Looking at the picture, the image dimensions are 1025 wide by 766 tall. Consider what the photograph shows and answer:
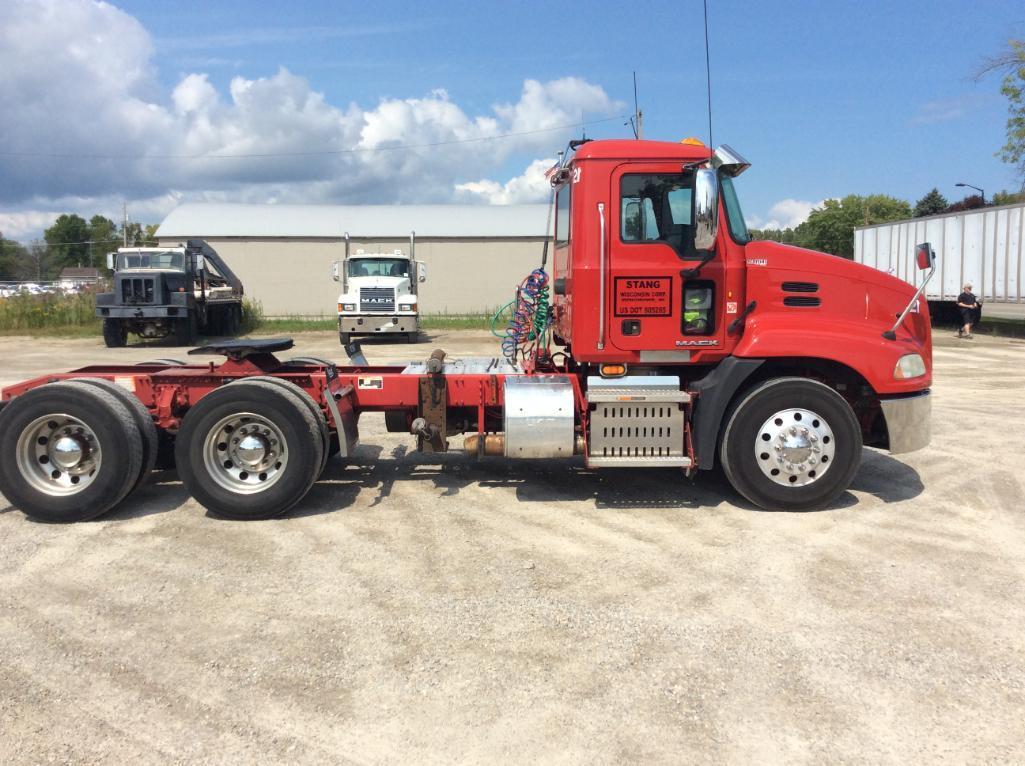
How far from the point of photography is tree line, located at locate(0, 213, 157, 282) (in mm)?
100062

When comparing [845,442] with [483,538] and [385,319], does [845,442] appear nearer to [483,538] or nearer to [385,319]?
[483,538]

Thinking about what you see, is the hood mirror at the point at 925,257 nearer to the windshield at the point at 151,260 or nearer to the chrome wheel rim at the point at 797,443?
the chrome wheel rim at the point at 797,443

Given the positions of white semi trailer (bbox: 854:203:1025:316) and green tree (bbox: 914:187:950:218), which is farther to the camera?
green tree (bbox: 914:187:950:218)

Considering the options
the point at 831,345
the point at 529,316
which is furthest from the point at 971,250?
the point at 529,316

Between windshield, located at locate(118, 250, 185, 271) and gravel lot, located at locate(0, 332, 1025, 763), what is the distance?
17.4 metres

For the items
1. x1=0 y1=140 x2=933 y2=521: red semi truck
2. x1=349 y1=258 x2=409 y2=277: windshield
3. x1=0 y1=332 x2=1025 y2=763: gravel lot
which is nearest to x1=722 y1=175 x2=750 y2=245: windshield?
x1=0 y1=140 x2=933 y2=521: red semi truck

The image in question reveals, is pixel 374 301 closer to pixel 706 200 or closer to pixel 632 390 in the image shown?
pixel 632 390

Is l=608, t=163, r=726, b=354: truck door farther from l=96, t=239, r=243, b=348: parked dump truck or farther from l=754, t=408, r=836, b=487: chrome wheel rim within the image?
l=96, t=239, r=243, b=348: parked dump truck

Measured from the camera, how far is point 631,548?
211 inches

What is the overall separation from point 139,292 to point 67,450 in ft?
55.6

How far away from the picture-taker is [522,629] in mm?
4180

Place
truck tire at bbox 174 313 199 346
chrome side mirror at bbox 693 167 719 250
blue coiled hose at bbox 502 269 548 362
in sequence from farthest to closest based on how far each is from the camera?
truck tire at bbox 174 313 199 346
blue coiled hose at bbox 502 269 548 362
chrome side mirror at bbox 693 167 719 250

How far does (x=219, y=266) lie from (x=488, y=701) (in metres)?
23.9

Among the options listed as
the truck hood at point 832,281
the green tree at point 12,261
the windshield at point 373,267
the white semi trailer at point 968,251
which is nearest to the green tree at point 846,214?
the white semi trailer at point 968,251
